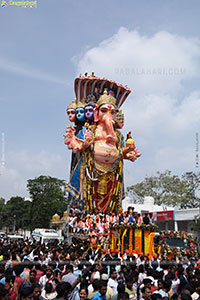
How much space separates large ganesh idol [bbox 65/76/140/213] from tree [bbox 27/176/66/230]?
83.0ft

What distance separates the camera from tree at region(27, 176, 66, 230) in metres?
49.8

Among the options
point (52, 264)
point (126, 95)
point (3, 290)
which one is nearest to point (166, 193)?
point (126, 95)

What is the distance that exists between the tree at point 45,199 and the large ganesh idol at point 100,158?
25.3 meters

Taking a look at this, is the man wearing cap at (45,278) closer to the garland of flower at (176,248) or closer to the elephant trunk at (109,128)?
the garland of flower at (176,248)

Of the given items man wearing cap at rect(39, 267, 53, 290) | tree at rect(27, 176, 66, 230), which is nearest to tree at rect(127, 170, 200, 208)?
tree at rect(27, 176, 66, 230)

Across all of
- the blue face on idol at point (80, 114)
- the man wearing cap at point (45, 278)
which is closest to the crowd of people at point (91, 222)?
the blue face on idol at point (80, 114)

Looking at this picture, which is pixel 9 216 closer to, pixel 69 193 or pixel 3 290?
pixel 69 193

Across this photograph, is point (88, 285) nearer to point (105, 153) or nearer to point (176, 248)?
point (176, 248)

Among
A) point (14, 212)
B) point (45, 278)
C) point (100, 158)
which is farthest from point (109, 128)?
point (14, 212)

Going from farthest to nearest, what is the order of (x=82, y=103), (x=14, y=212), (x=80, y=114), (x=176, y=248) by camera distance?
1. (x=14, y=212)
2. (x=82, y=103)
3. (x=80, y=114)
4. (x=176, y=248)

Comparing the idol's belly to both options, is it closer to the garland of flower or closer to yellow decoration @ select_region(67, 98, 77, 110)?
yellow decoration @ select_region(67, 98, 77, 110)

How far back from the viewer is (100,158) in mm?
24969

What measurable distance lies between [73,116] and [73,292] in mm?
22234

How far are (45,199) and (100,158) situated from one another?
29265mm
